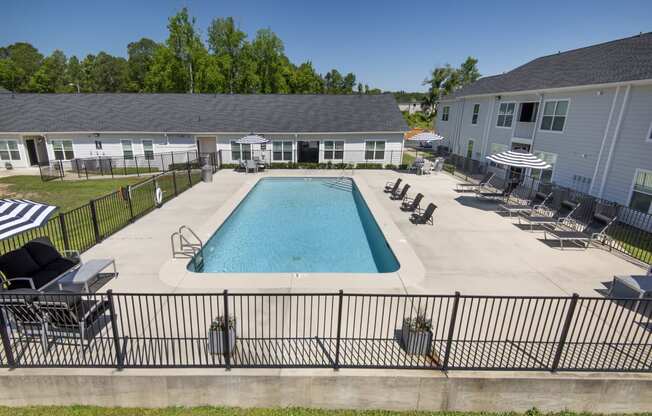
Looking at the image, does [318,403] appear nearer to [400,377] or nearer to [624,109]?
[400,377]

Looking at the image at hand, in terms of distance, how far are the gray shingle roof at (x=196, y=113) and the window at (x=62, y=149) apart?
100 centimetres

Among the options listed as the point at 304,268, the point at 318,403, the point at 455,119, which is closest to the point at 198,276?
the point at 304,268

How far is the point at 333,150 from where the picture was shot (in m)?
25.2

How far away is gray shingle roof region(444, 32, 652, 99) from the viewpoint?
44.3ft

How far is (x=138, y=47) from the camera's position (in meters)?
79.0

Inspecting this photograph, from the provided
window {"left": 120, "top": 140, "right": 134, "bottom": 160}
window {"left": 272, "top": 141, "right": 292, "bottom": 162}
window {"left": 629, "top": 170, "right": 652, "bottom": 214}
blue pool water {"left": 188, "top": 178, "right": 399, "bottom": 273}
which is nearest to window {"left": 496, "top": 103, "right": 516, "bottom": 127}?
window {"left": 629, "top": 170, "right": 652, "bottom": 214}

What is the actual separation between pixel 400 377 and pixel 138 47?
324ft

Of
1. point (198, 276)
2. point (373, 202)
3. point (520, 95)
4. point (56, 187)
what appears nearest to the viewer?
point (198, 276)

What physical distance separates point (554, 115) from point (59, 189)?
27.5m

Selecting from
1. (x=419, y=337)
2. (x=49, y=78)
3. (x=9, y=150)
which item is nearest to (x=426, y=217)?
(x=419, y=337)

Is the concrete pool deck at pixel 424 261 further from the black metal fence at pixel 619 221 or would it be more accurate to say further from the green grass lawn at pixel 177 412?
the green grass lawn at pixel 177 412

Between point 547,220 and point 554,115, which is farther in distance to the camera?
point 554,115

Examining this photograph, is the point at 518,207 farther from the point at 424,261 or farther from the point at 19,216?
the point at 19,216

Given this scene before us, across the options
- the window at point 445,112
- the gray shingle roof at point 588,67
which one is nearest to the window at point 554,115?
the gray shingle roof at point 588,67
